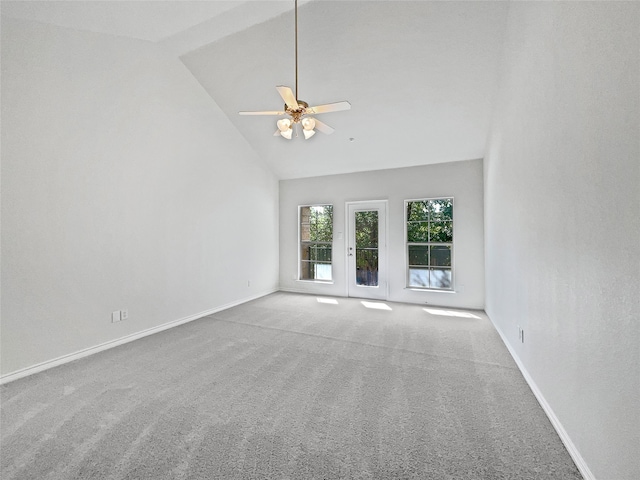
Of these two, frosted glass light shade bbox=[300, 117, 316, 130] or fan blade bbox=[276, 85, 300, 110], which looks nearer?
fan blade bbox=[276, 85, 300, 110]

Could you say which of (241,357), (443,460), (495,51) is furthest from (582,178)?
(241,357)

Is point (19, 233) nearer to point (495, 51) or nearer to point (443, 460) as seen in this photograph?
point (443, 460)

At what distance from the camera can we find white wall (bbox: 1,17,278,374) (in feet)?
8.16

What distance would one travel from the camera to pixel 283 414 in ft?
6.41

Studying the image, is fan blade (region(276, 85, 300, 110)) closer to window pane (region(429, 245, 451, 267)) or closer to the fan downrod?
the fan downrod

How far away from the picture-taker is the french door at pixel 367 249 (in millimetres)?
5477

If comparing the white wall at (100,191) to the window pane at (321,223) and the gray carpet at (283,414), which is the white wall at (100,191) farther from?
the window pane at (321,223)

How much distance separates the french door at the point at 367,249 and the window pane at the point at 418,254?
1.52 ft

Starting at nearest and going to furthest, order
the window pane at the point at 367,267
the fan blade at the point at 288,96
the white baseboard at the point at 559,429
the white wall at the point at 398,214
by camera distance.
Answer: the white baseboard at the point at 559,429 < the fan blade at the point at 288,96 < the white wall at the point at 398,214 < the window pane at the point at 367,267

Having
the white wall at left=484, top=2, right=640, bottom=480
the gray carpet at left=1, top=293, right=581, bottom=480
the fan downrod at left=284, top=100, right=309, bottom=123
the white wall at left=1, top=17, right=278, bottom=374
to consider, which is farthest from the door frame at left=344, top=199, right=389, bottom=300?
the fan downrod at left=284, top=100, right=309, bottom=123

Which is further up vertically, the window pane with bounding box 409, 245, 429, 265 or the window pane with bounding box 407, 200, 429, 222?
the window pane with bounding box 407, 200, 429, 222

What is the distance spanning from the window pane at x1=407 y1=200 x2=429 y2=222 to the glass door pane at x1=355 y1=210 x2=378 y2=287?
24.6 inches

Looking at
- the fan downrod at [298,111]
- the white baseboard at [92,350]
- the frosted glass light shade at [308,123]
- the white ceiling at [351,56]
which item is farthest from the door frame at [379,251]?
the fan downrod at [298,111]

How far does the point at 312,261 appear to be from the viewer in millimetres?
6184
